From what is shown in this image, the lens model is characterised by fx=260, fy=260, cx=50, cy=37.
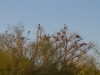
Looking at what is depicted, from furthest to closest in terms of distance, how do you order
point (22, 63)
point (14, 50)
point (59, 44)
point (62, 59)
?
point (59, 44) < point (62, 59) < point (14, 50) < point (22, 63)

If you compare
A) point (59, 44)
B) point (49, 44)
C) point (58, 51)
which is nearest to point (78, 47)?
point (59, 44)

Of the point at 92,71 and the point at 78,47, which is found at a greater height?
the point at 78,47

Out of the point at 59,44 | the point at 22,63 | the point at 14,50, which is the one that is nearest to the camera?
the point at 22,63

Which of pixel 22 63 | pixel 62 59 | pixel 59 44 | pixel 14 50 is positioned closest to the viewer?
pixel 22 63

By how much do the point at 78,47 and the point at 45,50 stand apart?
18.8ft

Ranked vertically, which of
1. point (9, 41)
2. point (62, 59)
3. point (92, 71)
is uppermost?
point (9, 41)

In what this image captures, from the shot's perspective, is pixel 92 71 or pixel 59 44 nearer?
pixel 92 71

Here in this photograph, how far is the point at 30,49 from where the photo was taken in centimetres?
1989

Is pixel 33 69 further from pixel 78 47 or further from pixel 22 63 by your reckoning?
pixel 78 47

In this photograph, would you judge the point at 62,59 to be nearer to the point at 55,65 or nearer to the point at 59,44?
the point at 55,65

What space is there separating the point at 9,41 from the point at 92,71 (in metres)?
6.94

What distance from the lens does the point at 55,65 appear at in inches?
806

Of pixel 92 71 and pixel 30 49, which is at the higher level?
pixel 30 49

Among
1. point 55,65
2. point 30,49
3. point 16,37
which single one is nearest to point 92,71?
point 55,65
